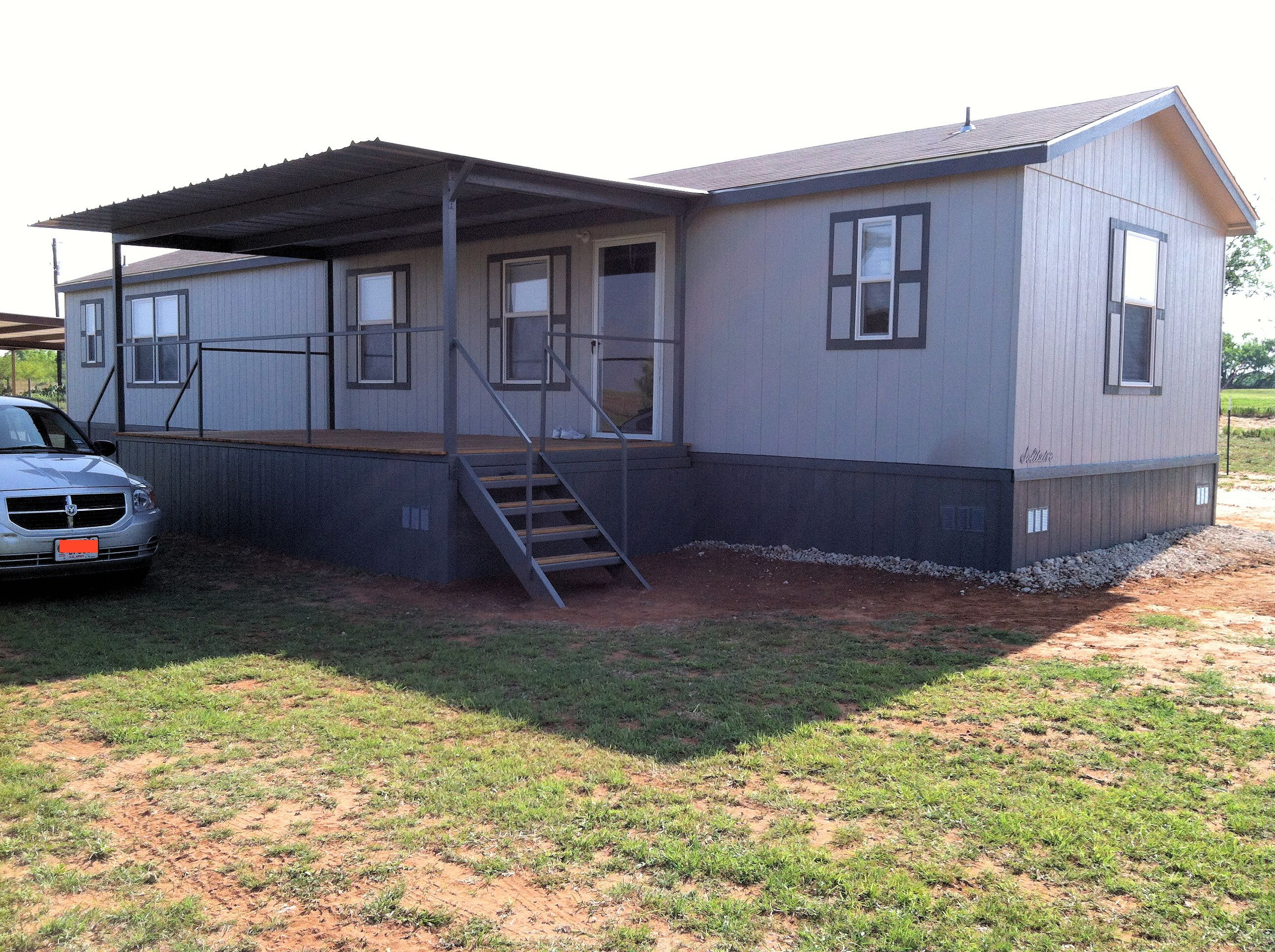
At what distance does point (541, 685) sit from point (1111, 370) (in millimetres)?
6779

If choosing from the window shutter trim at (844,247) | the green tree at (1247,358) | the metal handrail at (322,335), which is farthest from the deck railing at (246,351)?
the green tree at (1247,358)

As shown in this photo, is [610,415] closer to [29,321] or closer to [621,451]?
[621,451]

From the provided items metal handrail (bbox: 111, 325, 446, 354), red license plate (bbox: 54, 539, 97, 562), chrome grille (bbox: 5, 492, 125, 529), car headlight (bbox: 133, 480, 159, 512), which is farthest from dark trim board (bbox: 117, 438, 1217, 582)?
red license plate (bbox: 54, 539, 97, 562)

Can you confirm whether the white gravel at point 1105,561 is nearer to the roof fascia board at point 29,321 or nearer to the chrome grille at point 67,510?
the chrome grille at point 67,510

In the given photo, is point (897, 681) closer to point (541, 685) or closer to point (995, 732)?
point (995, 732)

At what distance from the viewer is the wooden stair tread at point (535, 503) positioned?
8.19 meters

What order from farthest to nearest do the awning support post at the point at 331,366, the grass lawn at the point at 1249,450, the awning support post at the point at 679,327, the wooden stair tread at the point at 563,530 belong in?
1. the grass lawn at the point at 1249,450
2. the awning support post at the point at 331,366
3. the awning support post at the point at 679,327
4. the wooden stair tread at the point at 563,530

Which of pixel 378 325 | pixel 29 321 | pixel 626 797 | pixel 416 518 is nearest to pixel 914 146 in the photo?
pixel 416 518

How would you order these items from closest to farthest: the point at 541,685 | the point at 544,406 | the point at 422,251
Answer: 1. the point at 541,685
2. the point at 544,406
3. the point at 422,251

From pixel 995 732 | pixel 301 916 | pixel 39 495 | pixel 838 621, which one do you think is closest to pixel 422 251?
pixel 39 495

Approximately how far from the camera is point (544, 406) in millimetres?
8742

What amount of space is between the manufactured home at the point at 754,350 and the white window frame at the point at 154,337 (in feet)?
13.9

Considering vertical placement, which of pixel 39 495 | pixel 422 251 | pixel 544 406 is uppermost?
pixel 422 251

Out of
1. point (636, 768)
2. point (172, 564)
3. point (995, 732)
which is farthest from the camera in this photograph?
point (172, 564)
